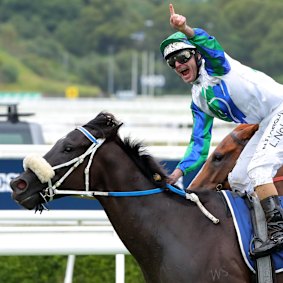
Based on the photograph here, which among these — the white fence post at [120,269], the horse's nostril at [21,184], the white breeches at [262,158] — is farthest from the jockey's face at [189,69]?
the white fence post at [120,269]

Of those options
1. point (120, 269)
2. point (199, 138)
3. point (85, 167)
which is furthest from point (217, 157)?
point (85, 167)

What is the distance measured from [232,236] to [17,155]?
156 inches

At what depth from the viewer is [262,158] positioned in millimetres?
5445

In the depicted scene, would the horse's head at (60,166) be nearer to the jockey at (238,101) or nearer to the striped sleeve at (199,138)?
the jockey at (238,101)

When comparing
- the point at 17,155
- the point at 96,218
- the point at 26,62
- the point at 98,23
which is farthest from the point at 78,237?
the point at 98,23

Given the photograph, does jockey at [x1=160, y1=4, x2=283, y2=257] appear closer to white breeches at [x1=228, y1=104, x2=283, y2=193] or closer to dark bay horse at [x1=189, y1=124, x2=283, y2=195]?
white breeches at [x1=228, y1=104, x2=283, y2=193]

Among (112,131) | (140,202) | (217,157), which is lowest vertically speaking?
(140,202)

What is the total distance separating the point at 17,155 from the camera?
29.5 ft

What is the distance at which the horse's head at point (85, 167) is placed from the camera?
5.39m

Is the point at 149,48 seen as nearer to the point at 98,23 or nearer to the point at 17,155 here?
the point at 98,23

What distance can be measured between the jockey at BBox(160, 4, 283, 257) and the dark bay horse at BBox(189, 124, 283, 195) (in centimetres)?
43

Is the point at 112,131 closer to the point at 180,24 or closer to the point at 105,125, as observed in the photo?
the point at 105,125

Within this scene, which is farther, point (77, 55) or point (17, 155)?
point (77, 55)

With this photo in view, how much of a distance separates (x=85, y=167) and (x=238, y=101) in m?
0.98
